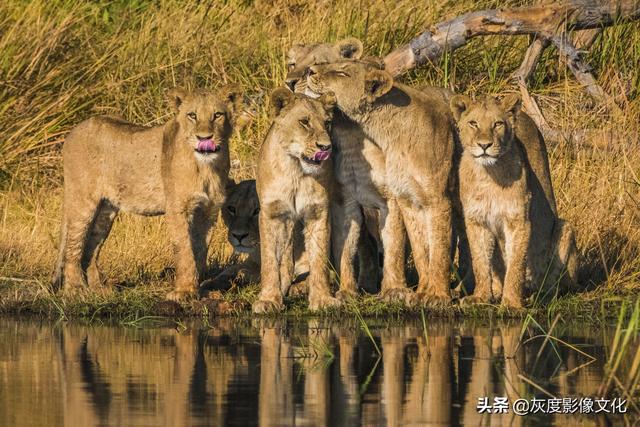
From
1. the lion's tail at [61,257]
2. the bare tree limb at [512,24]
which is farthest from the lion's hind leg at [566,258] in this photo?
the lion's tail at [61,257]

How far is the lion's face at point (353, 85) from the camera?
10.5m

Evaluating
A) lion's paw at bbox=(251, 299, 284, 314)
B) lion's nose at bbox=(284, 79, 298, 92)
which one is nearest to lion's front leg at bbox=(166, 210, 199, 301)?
lion's paw at bbox=(251, 299, 284, 314)

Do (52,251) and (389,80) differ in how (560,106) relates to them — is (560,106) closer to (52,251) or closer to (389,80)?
(389,80)

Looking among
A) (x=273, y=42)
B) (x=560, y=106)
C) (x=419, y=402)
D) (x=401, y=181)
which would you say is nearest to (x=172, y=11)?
(x=273, y=42)

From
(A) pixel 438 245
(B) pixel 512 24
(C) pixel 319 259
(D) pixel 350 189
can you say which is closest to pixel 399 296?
(A) pixel 438 245

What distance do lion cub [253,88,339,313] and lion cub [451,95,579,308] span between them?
36.9 inches

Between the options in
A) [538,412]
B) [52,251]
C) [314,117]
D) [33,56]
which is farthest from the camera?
[33,56]

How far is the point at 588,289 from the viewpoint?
10945 mm

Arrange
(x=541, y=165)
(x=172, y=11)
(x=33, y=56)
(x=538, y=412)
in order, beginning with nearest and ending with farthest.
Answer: (x=538, y=412)
(x=541, y=165)
(x=33, y=56)
(x=172, y=11)

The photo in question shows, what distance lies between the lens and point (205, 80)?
15.5 m

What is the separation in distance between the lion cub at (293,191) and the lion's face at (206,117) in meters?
0.36

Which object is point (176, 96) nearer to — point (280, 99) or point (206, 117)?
point (206, 117)

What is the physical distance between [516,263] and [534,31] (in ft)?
12.8

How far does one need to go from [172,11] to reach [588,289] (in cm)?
724
